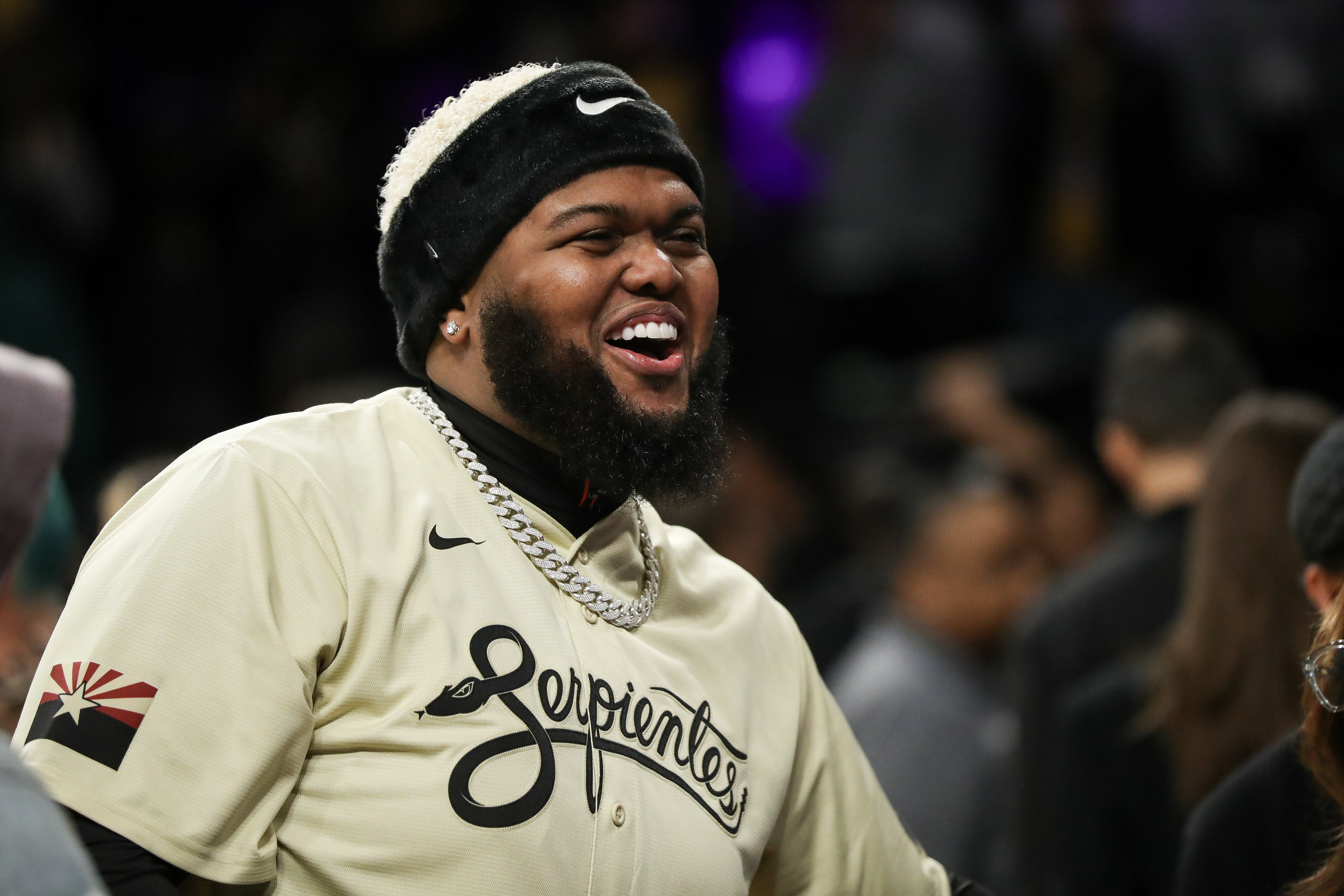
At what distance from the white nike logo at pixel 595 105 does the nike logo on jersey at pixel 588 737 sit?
75cm

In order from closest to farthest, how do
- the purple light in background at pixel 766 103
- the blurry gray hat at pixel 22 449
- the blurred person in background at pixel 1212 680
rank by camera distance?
1. the blurry gray hat at pixel 22 449
2. the blurred person in background at pixel 1212 680
3. the purple light in background at pixel 766 103

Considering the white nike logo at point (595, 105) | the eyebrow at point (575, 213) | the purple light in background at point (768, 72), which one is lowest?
the eyebrow at point (575, 213)

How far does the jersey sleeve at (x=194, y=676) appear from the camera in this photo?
1729 millimetres

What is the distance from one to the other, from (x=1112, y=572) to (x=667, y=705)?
2.09 meters

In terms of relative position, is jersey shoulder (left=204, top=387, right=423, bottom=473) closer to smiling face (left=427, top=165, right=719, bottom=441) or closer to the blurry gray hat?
smiling face (left=427, top=165, right=719, bottom=441)

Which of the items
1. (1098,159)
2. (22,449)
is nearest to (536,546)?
(22,449)

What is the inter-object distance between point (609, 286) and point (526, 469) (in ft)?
0.94

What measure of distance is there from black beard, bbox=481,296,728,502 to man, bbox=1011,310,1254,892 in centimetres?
197

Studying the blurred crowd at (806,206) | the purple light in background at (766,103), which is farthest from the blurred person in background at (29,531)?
the purple light in background at (766,103)

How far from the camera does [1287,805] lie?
2404 mm

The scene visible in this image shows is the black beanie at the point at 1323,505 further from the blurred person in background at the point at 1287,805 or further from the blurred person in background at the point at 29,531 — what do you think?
the blurred person in background at the point at 29,531

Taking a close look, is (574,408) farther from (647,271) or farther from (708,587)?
(708,587)

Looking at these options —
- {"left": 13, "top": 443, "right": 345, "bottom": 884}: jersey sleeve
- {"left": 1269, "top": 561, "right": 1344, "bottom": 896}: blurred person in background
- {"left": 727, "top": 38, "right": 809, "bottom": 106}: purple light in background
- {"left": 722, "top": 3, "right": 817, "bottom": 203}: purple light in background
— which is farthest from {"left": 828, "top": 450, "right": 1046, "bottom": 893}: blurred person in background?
{"left": 727, "top": 38, "right": 809, "bottom": 106}: purple light in background

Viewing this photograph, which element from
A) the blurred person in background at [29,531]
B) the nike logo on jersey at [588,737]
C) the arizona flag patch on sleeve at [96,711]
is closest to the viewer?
the blurred person in background at [29,531]
